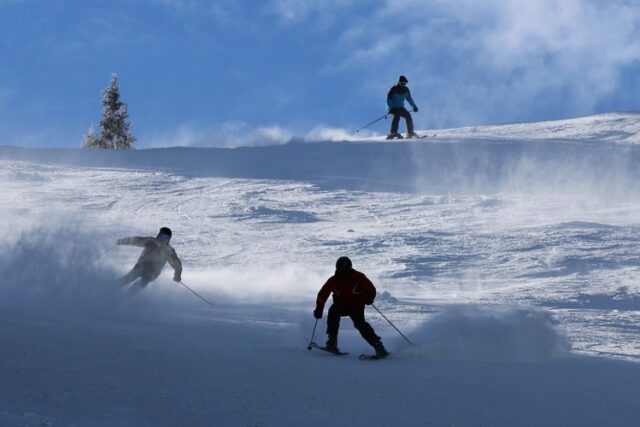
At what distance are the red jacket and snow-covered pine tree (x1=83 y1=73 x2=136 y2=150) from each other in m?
56.9

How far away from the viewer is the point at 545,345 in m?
10.7

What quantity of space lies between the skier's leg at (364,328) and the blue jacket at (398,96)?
68.6 ft

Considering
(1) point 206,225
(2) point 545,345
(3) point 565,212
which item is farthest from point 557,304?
(1) point 206,225

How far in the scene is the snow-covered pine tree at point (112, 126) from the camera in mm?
66125

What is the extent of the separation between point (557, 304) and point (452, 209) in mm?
8339

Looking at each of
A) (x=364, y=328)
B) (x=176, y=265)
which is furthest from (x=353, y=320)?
(x=176, y=265)

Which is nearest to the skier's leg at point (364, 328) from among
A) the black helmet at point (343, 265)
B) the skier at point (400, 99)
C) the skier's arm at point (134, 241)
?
the black helmet at point (343, 265)

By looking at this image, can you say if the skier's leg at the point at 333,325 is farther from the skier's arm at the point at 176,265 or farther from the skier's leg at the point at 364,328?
the skier's arm at the point at 176,265

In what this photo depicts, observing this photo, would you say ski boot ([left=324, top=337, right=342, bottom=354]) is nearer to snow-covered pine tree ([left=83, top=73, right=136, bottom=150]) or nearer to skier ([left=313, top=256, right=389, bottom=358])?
skier ([left=313, top=256, right=389, bottom=358])

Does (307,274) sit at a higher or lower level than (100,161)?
lower

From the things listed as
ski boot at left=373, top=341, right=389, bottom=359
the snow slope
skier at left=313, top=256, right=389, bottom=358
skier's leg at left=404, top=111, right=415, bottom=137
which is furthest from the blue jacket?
ski boot at left=373, top=341, right=389, bottom=359

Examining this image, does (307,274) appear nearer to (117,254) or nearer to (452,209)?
(117,254)

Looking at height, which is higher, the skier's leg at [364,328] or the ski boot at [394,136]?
the ski boot at [394,136]

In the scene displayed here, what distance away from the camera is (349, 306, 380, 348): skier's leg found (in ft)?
34.6
